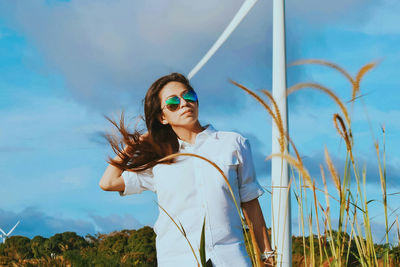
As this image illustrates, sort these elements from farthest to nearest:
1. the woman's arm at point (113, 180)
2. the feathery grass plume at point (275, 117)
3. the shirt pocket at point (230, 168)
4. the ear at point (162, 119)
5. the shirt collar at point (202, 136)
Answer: the woman's arm at point (113, 180)
the ear at point (162, 119)
the shirt collar at point (202, 136)
the shirt pocket at point (230, 168)
the feathery grass plume at point (275, 117)

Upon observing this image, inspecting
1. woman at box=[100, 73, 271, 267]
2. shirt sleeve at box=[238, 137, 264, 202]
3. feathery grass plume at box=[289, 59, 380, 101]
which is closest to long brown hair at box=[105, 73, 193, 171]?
woman at box=[100, 73, 271, 267]

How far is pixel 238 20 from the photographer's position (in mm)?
9523

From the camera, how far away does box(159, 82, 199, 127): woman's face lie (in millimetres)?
4113

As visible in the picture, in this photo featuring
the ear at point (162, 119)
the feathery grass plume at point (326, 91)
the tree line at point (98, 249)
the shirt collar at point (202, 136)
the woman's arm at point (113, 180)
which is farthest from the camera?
the tree line at point (98, 249)

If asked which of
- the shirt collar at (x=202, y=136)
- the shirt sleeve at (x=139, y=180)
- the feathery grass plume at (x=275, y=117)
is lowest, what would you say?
the feathery grass plume at (x=275, y=117)

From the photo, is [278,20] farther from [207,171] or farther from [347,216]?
[347,216]

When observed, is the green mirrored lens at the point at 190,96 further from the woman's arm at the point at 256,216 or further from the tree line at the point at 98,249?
the tree line at the point at 98,249

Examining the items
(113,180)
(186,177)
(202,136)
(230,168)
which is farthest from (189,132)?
(113,180)

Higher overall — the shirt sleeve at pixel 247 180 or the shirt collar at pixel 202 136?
the shirt collar at pixel 202 136

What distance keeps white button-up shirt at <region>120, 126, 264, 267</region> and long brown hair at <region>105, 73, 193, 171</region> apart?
15 cm

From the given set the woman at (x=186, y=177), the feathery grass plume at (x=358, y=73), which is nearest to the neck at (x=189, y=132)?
the woman at (x=186, y=177)

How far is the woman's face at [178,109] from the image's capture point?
4113 mm

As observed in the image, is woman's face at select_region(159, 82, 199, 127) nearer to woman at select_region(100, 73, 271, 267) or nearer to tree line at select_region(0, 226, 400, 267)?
woman at select_region(100, 73, 271, 267)

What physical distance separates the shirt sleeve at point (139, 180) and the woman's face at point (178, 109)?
18.2 inches
